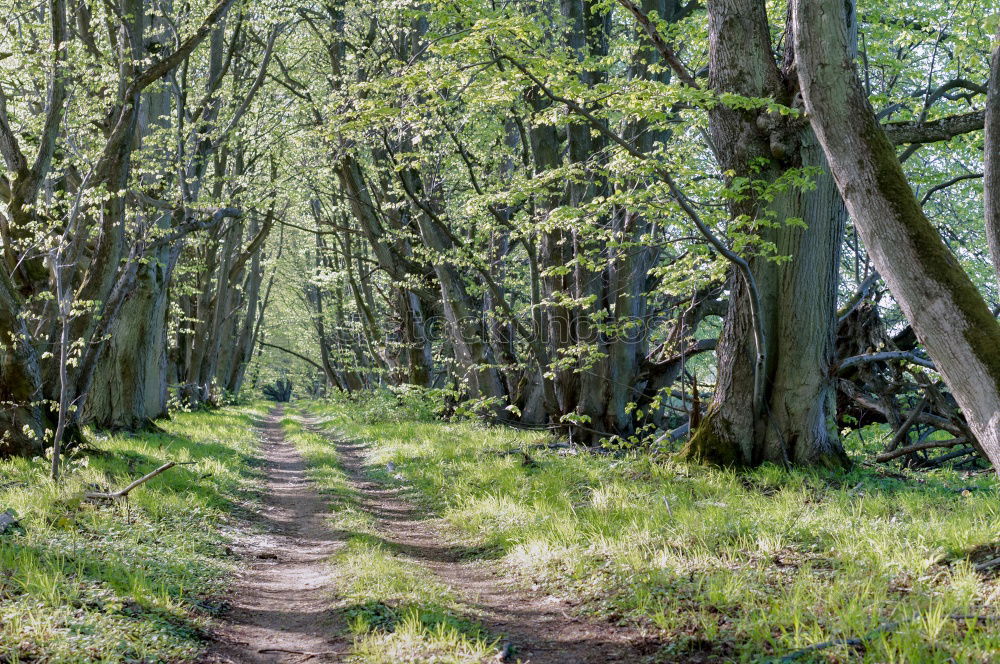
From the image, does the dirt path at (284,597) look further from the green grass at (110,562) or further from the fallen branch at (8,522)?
the fallen branch at (8,522)

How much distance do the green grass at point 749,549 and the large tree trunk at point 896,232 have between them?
92 centimetres

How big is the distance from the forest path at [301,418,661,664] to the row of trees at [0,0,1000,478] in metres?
2.35

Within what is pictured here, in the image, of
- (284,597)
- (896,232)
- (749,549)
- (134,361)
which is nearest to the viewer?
(896,232)

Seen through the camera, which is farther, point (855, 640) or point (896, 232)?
point (896, 232)

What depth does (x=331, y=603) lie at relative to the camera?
4.87 meters

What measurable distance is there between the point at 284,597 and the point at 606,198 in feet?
16.0

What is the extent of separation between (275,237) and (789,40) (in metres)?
26.0

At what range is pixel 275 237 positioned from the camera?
1196 inches

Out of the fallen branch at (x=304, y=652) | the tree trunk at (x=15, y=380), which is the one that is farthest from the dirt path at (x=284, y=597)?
the tree trunk at (x=15, y=380)

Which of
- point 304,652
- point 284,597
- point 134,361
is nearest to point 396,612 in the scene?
point 304,652

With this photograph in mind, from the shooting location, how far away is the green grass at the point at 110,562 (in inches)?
146

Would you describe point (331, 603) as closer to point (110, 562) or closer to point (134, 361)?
point (110, 562)

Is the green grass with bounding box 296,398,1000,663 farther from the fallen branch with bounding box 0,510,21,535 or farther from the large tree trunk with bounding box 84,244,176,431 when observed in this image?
the large tree trunk with bounding box 84,244,176,431

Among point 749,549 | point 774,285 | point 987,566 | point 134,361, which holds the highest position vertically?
point 774,285
